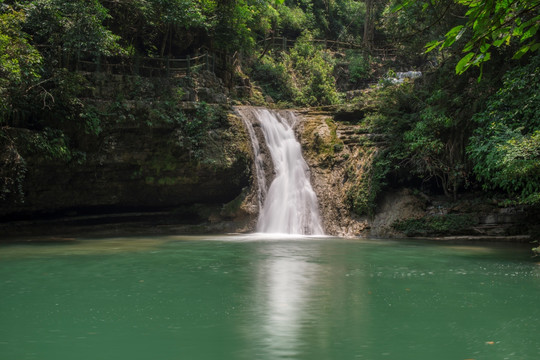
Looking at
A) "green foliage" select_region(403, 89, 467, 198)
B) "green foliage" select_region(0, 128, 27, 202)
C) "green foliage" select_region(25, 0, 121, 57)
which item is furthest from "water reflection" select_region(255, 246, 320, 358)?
"green foliage" select_region(25, 0, 121, 57)

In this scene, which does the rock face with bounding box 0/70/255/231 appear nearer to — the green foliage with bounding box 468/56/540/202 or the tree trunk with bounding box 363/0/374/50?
the green foliage with bounding box 468/56/540/202

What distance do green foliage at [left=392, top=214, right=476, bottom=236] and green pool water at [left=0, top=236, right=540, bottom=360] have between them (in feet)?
11.9

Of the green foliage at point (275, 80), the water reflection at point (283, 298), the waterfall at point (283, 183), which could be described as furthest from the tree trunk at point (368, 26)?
the water reflection at point (283, 298)

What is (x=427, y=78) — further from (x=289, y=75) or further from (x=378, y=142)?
(x=289, y=75)

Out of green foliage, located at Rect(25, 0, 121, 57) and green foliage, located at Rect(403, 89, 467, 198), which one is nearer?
green foliage, located at Rect(403, 89, 467, 198)

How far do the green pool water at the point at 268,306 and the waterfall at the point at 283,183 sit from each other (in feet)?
18.9

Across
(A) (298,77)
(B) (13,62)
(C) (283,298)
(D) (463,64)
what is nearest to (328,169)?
(B) (13,62)

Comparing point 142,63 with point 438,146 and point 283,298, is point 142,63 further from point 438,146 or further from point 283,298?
point 283,298

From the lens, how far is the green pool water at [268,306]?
3680mm

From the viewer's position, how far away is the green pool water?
145 inches

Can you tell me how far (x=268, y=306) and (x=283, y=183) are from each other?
1118 centimetres

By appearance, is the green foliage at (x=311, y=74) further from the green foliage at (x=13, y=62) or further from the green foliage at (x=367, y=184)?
the green foliage at (x=13, y=62)

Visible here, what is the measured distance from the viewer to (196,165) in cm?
1504

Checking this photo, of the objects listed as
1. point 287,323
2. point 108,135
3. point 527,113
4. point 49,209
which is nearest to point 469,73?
point 527,113
